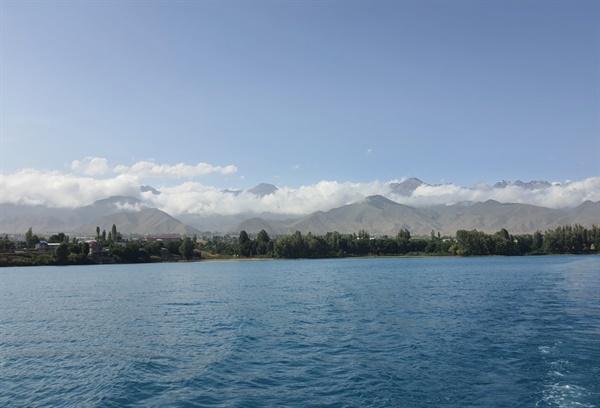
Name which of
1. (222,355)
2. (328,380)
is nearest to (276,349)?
(222,355)

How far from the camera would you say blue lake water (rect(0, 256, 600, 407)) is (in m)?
26.0

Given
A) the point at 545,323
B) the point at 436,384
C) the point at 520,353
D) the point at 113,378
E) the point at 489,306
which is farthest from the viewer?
the point at 489,306

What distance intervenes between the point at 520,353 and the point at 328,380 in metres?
16.7

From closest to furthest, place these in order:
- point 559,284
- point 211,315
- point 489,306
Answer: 1. point 211,315
2. point 489,306
3. point 559,284

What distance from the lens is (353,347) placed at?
37250 mm

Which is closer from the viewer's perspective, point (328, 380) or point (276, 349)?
point (328, 380)

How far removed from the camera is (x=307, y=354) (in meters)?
35.2

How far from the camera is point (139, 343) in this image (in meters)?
40.3

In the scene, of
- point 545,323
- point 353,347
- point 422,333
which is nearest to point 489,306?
point 545,323

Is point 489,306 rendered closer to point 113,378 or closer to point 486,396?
point 486,396

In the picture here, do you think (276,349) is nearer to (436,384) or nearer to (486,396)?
(436,384)

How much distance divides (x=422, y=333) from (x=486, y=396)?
17410 millimetres

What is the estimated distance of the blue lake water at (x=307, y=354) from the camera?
2597 cm

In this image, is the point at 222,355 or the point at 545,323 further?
the point at 545,323
